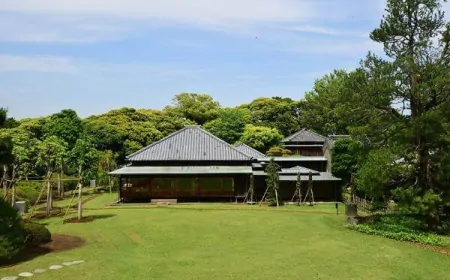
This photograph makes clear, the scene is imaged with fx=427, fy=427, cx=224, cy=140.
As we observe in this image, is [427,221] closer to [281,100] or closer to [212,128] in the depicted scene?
[212,128]

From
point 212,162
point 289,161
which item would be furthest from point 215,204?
point 289,161

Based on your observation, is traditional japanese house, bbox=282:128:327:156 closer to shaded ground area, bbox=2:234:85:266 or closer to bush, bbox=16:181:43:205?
bush, bbox=16:181:43:205

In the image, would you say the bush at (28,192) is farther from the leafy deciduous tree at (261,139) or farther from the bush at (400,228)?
the leafy deciduous tree at (261,139)

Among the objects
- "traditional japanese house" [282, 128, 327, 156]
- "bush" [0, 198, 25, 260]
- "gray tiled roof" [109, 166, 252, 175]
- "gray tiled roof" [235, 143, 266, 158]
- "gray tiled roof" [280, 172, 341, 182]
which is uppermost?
"traditional japanese house" [282, 128, 327, 156]

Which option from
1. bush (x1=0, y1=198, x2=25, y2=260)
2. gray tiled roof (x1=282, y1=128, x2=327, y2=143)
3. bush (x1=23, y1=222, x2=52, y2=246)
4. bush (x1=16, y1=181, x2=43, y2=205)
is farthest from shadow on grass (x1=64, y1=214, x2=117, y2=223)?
gray tiled roof (x1=282, y1=128, x2=327, y2=143)

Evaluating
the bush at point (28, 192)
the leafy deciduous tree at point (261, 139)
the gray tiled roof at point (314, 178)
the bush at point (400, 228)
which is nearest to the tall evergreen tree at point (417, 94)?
the bush at point (400, 228)

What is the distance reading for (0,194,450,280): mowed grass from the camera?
1537 centimetres

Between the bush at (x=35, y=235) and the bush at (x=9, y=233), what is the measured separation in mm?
1456

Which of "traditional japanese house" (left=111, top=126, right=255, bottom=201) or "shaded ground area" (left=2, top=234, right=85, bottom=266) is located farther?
"traditional japanese house" (left=111, top=126, right=255, bottom=201)

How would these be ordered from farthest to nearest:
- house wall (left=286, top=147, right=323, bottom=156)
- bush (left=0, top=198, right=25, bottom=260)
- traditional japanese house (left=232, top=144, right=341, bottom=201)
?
house wall (left=286, top=147, right=323, bottom=156), traditional japanese house (left=232, top=144, right=341, bottom=201), bush (left=0, top=198, right=25, bottom=260)

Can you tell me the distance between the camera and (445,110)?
70.9ft

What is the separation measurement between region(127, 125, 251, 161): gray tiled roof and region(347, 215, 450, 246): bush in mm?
15395

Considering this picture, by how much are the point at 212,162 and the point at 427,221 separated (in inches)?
778

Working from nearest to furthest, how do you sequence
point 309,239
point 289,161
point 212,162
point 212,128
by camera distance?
point 309,239, point 212,162, point 289,161, point 212,128
